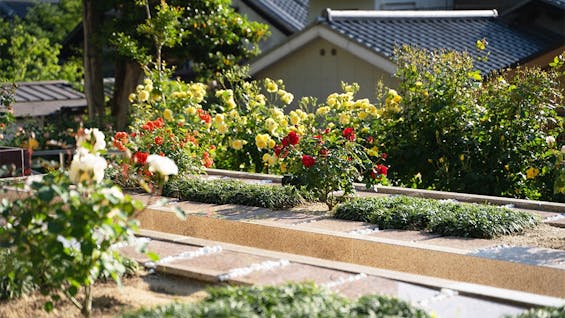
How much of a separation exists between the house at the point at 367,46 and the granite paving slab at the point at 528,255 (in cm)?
724

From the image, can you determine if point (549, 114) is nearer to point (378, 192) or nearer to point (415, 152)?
point (415, 152)

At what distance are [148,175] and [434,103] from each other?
104 inches

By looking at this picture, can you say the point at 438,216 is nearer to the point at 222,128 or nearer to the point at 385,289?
the point at 385,289

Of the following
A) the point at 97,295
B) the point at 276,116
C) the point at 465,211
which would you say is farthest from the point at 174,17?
the point at 97,295

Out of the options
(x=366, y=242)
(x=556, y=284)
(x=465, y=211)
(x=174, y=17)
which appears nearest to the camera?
(x=556, y=284)

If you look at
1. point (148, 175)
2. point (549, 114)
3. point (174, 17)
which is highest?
point (174, 17)

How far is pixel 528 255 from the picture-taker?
4.88 m

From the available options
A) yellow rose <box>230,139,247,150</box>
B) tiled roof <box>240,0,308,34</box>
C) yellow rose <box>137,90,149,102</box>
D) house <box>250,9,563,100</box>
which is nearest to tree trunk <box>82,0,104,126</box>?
house <box>250,9,563,100</box>

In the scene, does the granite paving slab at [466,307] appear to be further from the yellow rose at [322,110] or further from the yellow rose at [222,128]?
the yellow rose at [222,128]

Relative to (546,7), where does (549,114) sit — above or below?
below

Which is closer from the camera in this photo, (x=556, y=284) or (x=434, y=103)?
(x=556, y=284)

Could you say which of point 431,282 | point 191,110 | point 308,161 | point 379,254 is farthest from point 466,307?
point 191,110

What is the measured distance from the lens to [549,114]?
313 inches

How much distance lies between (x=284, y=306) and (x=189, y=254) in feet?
5.05
